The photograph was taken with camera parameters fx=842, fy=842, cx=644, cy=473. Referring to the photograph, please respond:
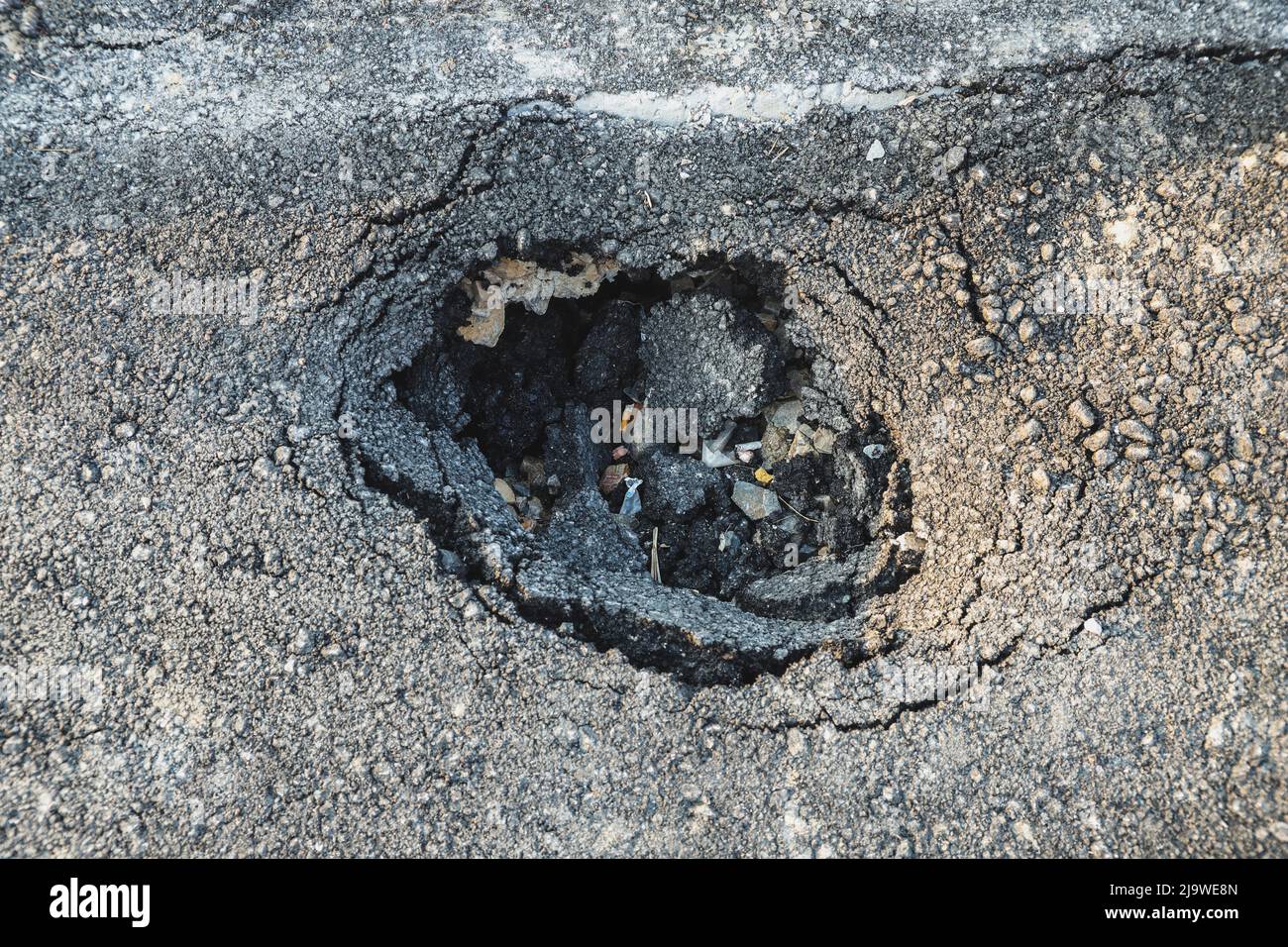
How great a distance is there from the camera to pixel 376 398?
212 centimetres

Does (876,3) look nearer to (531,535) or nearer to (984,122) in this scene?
(984,122)

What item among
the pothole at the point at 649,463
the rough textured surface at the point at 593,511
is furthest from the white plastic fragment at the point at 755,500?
the rough textured surface at the point at 593,511

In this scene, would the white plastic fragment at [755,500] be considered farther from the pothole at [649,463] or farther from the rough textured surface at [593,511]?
the rough textured surface at [593,511]

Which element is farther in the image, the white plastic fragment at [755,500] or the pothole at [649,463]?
the white plastic fragment at [755,500]

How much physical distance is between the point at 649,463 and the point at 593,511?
0.23 m

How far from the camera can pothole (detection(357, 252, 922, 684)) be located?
200 cm

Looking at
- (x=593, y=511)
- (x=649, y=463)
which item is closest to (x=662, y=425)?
(x=649, y=463)

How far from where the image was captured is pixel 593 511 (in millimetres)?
2287

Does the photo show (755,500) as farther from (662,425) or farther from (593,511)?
(593,511)

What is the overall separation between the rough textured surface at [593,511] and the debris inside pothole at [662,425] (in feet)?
0.37

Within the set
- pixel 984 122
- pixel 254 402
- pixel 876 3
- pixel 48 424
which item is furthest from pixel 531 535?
pixel 876 3

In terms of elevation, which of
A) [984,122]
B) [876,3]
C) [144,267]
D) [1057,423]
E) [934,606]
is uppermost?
[876,3]

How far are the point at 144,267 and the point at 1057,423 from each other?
2301 millimetres

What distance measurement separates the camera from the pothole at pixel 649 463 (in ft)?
6.57
